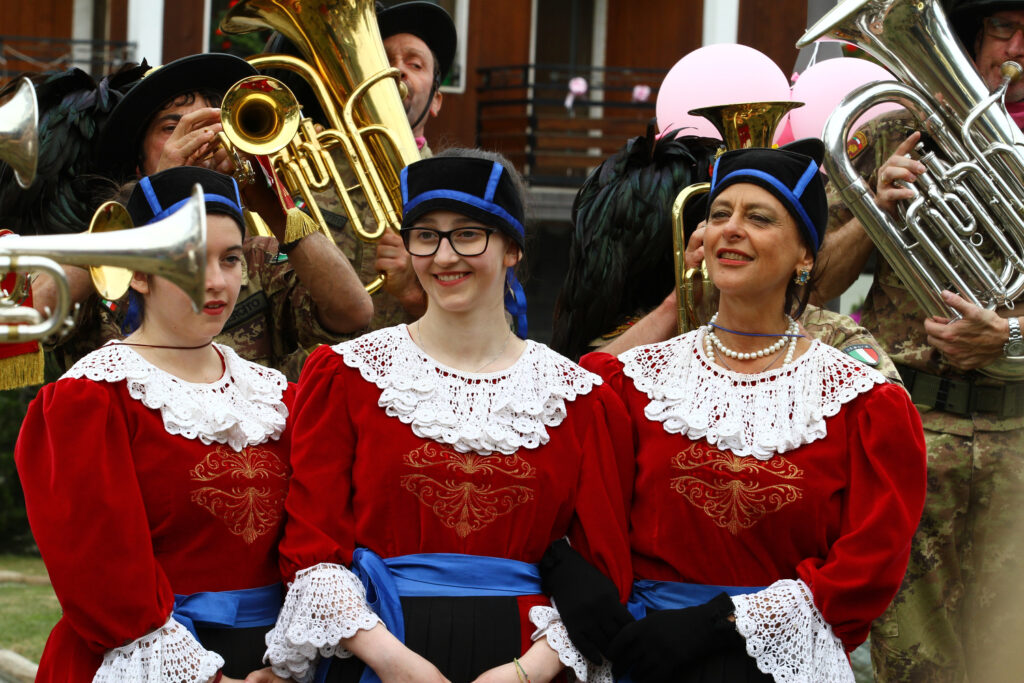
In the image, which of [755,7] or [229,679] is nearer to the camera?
[229,679]

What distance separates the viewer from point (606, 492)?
3.10 metres

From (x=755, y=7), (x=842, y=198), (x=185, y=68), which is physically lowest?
(x=842, y=198)

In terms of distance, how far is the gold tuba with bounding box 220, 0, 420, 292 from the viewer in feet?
14.0

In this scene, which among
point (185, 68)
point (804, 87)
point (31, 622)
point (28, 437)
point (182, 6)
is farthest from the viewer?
point (182, 6)

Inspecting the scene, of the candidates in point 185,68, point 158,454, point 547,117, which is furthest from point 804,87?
point 547,117

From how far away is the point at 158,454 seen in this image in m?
2.93

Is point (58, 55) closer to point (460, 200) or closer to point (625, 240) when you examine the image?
point (625, 240)

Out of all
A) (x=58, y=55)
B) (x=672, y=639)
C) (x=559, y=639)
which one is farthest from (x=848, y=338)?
(x=58, y=55)

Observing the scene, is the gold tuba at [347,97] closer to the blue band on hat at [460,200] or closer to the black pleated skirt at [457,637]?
the blue band on hat at [460,200]

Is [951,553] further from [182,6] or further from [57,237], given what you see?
[182,6]

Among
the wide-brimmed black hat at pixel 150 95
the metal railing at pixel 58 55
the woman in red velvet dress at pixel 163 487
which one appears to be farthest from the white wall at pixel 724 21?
the woman in red velvet dress at pixel 163 487

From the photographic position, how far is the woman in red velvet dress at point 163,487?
2811 millimetres

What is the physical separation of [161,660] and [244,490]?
0.43m

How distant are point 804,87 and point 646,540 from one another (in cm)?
293
